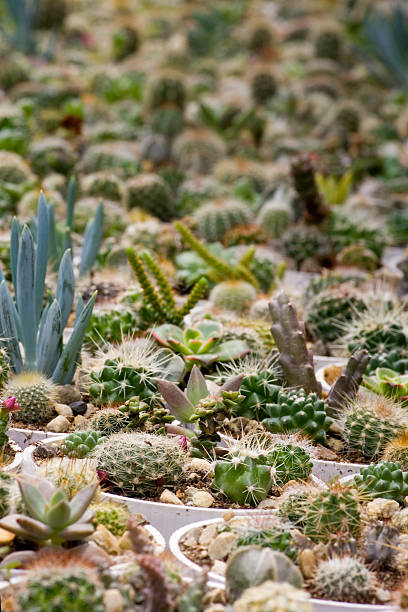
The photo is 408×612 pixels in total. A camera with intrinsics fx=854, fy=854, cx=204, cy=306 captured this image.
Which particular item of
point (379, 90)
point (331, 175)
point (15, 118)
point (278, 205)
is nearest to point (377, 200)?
point (331, 175)

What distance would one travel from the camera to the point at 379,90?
13.9 metres

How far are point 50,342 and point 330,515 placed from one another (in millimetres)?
1698

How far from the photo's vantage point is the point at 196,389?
12.9 ft

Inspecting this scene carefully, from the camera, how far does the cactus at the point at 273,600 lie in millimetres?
2400

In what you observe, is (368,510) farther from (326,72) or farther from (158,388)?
(326,72)

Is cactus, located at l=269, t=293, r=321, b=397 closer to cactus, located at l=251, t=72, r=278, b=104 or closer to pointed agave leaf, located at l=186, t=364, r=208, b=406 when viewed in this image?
pointed agave leaf, located at l=186, t=364, r=208, b=406

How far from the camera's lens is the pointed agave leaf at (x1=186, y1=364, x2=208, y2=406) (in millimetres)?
3924

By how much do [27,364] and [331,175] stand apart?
555 cm

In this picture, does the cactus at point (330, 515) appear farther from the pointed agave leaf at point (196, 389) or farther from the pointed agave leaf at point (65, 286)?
the pointed agave leaf at point (65, 286)

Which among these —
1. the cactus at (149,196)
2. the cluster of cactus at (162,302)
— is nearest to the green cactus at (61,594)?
the cluster of cactus at (162,302)

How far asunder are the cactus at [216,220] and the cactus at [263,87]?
19.0ft

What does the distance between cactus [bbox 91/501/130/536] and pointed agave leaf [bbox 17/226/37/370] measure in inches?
47.8

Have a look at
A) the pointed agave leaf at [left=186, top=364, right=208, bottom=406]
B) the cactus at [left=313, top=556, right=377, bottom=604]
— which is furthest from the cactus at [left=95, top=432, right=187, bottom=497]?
the cactus at [left=313, top=556, right=377, bottom=604]

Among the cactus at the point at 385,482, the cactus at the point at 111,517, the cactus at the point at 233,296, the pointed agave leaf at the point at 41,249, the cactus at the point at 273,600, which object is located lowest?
the cactus at the point at 233,296
